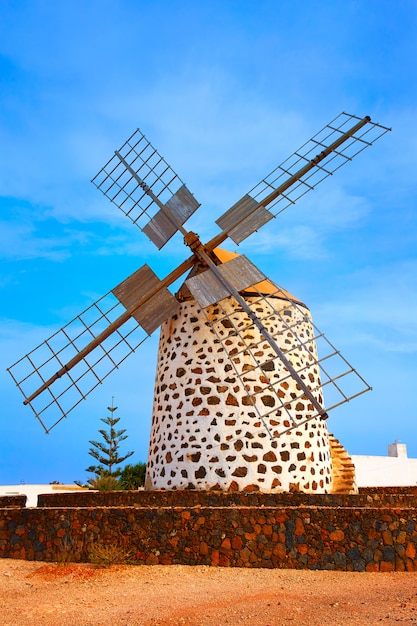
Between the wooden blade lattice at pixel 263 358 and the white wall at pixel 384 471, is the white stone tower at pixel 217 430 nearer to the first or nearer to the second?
the wooden blade lattice at pixel 263 358

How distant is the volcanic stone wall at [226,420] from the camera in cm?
1003

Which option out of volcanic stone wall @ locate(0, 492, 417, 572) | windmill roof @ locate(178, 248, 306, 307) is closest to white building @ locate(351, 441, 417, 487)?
windmill roof @ locate(178, 248, 306, 307)

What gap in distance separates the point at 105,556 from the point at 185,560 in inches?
31.9

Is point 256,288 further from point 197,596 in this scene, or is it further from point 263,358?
point 197,596

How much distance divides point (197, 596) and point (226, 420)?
4669mm

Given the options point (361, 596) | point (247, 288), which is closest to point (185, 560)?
point (361, 596)

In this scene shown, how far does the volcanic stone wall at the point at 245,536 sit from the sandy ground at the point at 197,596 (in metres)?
0.17

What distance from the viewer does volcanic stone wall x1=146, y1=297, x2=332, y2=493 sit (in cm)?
1003

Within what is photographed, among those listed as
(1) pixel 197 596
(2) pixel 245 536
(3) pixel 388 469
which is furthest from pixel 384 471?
(1) pixel 197 596

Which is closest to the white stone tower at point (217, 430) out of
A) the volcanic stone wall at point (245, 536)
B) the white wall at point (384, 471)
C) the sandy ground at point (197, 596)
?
the volcanic stone wall at point (245, 536)

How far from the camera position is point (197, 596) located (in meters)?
5.60

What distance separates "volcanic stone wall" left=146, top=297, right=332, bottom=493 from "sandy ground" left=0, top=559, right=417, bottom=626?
3.38 metres

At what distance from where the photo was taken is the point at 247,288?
1088cm

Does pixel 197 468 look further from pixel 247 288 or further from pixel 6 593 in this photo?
pixel 6 593
